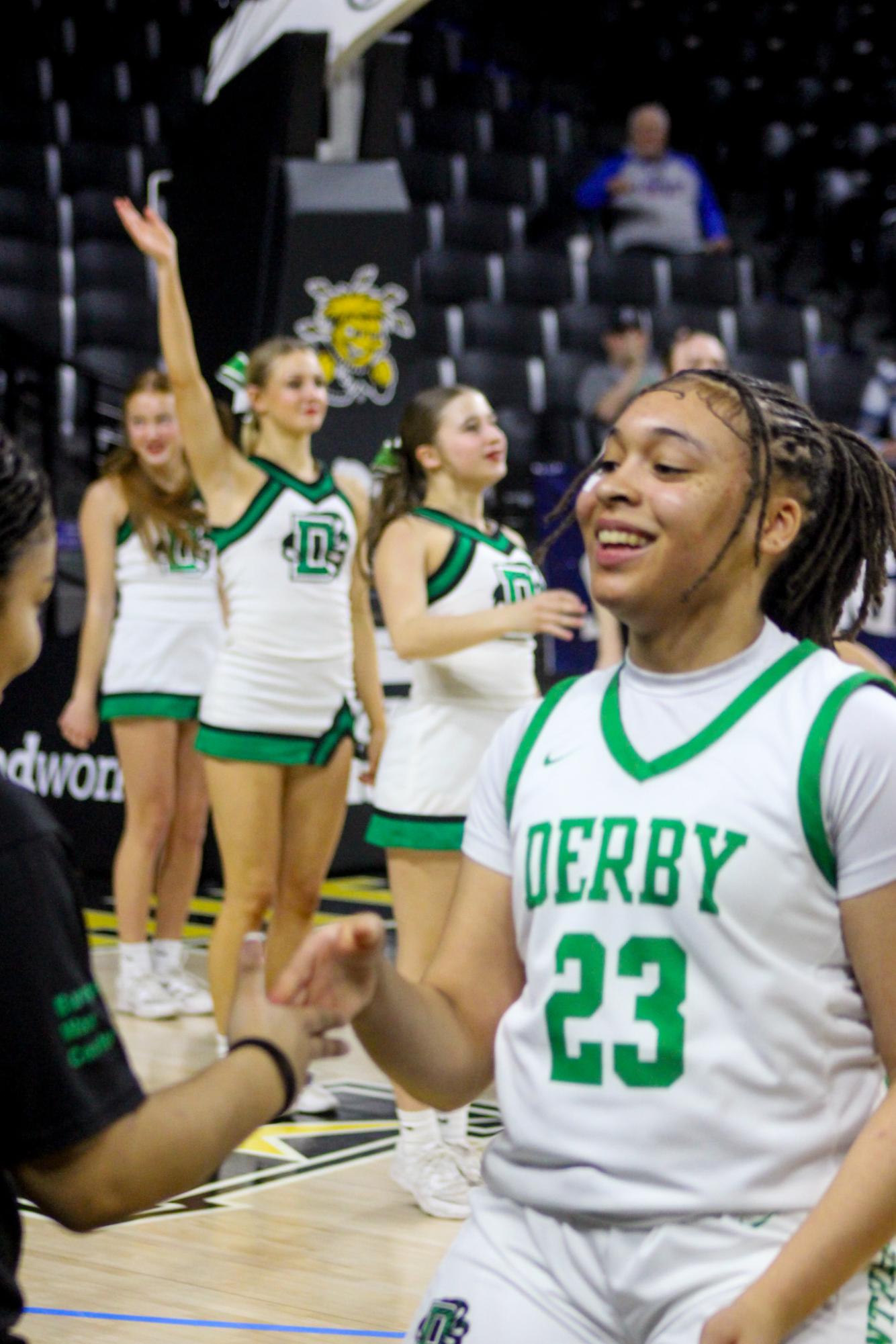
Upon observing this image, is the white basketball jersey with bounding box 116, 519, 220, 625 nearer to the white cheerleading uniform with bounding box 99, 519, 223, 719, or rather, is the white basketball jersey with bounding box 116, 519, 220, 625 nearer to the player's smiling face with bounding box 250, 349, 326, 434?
the white cheerleading uniform with bounding box 99, 519, 223, 719

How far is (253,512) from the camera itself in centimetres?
413

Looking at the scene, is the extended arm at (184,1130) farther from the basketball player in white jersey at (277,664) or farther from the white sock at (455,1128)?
the basketball player in white jersey at (277,664)

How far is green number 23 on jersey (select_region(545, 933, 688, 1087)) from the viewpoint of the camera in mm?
1489

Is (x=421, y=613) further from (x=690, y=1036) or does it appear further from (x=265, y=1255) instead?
(x=690, y=1036)

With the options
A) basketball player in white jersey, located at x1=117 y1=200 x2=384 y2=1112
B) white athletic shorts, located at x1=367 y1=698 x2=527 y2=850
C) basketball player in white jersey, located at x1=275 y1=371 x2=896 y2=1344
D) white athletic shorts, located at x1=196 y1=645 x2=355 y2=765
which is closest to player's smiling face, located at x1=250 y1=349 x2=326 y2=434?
basketball player in white jersey, located at x1=117 y1=200 x2=384 y2=1112

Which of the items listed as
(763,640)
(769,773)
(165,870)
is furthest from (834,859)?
(165,870)

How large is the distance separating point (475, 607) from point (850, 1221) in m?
2.28

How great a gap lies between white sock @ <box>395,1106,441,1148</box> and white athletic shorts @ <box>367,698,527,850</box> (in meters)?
0.50

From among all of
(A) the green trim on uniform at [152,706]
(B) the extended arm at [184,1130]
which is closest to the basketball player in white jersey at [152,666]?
(A) the green trim on uniform at [152,706]

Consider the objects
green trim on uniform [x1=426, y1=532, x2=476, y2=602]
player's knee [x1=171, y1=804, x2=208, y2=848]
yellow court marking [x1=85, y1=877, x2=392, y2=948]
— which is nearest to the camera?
green trim on uniform [x1=426, y1=532, x2=476, y2=602]

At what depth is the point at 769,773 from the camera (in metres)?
1.53

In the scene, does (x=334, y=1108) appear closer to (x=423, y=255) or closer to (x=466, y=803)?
(x=466, y=803)

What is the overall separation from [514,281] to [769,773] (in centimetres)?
901

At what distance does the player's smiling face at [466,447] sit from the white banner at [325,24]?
340 cm
